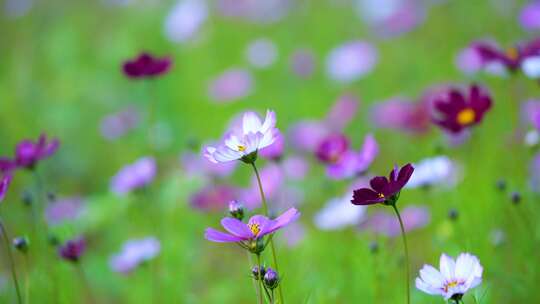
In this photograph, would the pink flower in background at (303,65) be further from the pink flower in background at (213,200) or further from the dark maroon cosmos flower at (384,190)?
the dark maroon cosmos flower at (384,190)

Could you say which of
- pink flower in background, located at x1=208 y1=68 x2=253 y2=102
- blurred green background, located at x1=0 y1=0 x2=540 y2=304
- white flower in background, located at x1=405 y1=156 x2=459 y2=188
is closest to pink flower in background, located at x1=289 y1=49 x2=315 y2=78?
blurred green background, located at x1=0 y1=0 x2=540 y2=304

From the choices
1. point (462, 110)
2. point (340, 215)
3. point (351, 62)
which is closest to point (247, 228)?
point (462, 110)

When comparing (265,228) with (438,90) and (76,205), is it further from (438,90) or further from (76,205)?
(76,205)

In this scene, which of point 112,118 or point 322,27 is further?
point 322,27


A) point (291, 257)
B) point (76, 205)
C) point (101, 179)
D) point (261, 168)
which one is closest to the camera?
point (291, 257)

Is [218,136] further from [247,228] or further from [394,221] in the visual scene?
[247,228]

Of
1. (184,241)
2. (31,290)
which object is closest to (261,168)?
(184,241)

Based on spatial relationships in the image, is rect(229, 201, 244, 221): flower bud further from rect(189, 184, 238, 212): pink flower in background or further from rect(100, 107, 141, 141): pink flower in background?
rect(100, 107, 141, 141): pink flower in background
